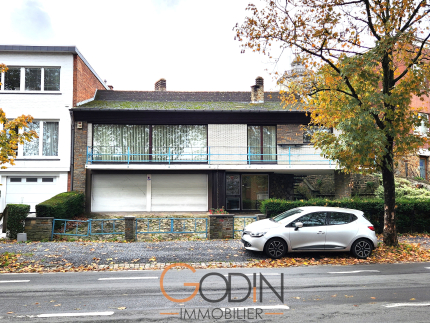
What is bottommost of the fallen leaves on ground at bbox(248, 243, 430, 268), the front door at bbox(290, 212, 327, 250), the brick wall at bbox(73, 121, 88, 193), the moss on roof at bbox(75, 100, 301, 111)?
the fallen leaves on ground at bbox(248, 243, 430, 268)

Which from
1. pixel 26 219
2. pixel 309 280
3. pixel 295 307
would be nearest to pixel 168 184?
pixel 26 219

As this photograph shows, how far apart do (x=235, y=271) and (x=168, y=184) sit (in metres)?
12.1

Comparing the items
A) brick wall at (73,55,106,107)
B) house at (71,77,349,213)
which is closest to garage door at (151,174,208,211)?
house at (71,77,349,213)

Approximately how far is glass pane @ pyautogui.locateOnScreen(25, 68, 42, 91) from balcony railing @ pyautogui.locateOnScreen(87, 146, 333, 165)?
4.43 m

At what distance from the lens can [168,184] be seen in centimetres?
2059

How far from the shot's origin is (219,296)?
666 centimetres

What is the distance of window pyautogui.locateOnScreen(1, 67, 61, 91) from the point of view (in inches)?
776

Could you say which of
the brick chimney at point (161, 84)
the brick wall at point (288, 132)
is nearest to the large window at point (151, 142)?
the brick wall at point (288, 132)

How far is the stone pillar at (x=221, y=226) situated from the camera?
523 inches

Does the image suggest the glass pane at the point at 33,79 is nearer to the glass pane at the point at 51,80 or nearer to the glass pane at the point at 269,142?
the glass pane at the point at 51,80

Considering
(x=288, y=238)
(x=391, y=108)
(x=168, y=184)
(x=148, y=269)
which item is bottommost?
(x=148, y=269)

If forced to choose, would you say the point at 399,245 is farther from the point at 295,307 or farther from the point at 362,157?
the point at 295,307

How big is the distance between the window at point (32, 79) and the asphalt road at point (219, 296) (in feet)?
44.9

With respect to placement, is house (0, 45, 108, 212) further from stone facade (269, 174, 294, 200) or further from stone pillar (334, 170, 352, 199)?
stone pillar (334, 170, 352, 199)
